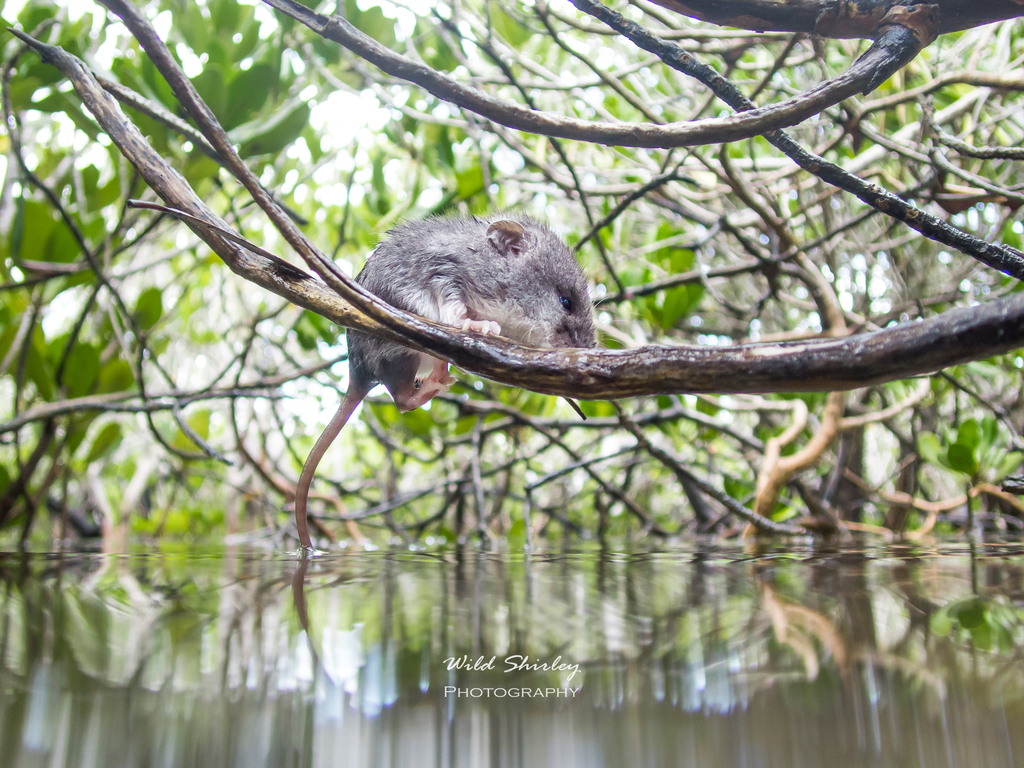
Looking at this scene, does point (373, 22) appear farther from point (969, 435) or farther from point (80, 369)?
point (969, 435)

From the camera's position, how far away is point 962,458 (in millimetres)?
2412

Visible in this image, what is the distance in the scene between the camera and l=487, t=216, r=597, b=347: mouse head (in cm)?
207

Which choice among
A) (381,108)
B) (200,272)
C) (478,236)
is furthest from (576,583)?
(200,272)

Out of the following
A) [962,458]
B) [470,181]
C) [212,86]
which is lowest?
[962,458]

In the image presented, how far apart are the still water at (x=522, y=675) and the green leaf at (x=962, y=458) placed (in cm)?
160

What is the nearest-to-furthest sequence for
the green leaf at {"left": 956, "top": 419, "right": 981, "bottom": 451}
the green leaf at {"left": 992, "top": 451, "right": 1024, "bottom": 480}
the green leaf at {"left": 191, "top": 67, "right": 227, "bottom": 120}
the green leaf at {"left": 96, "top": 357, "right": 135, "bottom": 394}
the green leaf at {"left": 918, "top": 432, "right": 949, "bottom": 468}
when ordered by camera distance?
the green leaf at {"left": 191, "top": 67, "right": 227, "bottom": 120} < the green leaf at {"left": 956, "top": 419, "right": 981, "bottom": 451} < the green leaf at {"left": 992, "top": 451, "right": 1024, "bottom": 480} < the green leaf at {"left": 918, "top": 432, "right": 949, "bottom": 468} < the green leaf at {"left": 96, "top": 357, "right": 135, "bottom": 394}

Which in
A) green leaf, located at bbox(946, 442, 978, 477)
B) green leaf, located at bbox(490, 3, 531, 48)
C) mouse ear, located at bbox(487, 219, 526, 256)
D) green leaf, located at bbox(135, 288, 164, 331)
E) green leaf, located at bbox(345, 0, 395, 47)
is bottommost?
green leaf, located at bbox(946, 442, 978, 477)

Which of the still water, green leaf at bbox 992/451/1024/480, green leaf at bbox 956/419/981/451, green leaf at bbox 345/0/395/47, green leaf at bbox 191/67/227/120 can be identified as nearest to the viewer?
the still water

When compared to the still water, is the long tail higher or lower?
higher

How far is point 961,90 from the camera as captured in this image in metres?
2.81

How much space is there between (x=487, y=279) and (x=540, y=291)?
0.56ft

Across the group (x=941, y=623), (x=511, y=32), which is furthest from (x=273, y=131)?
(x=941, y=623)

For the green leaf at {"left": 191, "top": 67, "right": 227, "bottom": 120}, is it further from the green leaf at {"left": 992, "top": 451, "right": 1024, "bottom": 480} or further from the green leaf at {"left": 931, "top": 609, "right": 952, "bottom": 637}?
the green leaf at {"left": 992, "top": 451, "right": 1024, "bottom": 480}

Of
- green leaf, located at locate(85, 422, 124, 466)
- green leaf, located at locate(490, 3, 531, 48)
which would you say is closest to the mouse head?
green leaf, located at locate(490, 3, 531, 48)
